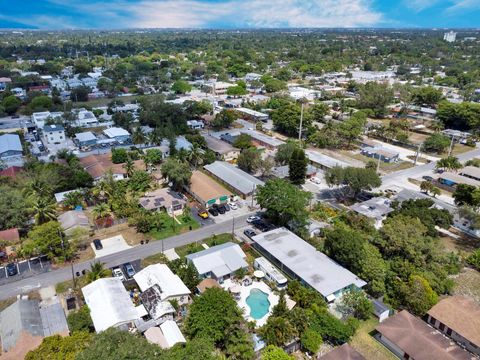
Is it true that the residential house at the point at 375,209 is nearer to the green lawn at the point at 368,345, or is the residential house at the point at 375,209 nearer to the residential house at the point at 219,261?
the green lawn at the point at 368,345

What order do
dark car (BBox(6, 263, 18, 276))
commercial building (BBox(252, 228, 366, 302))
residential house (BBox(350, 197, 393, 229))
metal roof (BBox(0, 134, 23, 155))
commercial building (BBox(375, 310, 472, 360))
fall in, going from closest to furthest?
commercial building (BBox(375, 310, 472, 360))
commercial building (BBox(252, 228, 366, 302))
dark car (BBox(6, 263, 18, 276))
residential house (BBox(350, 197, 393, 229))
metal roof (BBox(0, 134, 23, 155))

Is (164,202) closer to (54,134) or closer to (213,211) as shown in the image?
(213,211)

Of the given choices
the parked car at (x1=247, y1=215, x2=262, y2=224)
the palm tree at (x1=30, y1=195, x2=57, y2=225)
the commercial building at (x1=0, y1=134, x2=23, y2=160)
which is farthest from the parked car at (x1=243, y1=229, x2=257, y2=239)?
the commercial building at (x1=0, y1=134, x2=23, y2=160)

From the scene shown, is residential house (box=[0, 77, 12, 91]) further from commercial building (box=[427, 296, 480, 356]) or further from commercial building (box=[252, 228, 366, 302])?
commercial building (box=[427, 296, 480, 356])

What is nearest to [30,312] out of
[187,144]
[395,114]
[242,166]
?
[242,166]

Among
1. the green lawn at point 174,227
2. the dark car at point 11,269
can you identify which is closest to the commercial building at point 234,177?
the green lawn at point 174,227

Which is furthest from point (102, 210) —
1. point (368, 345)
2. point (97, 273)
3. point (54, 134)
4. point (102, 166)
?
point (54, 134)

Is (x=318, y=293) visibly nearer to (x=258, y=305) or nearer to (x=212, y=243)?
(x=258, y=305)
